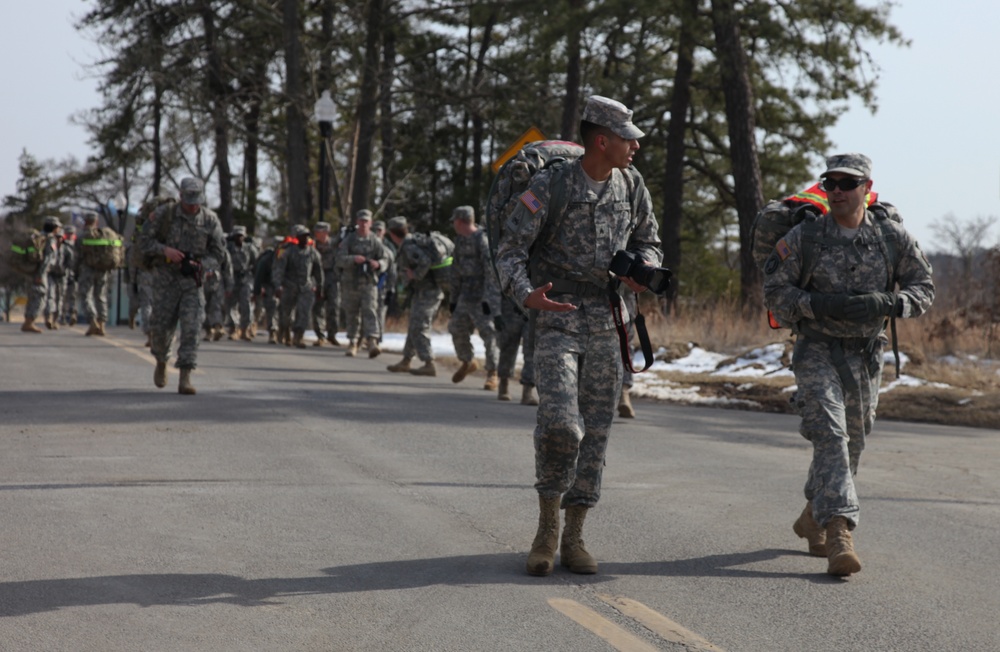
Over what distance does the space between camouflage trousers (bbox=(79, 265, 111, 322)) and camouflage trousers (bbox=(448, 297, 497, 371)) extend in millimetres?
10770

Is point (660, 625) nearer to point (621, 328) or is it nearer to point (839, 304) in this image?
point (621, 328)

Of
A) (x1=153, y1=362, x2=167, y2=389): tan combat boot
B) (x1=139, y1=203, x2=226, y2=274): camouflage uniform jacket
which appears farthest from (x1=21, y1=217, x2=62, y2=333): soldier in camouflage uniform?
(x1=139, y1=203, x2=226, y2=274): camouflage uniform jacket

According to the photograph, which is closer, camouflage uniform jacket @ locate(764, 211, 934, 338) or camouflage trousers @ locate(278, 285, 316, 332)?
camouflage uniform jacket @ locate(764, 211, 934, 338)

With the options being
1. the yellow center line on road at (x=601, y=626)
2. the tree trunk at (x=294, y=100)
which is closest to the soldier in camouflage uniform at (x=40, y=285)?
the tree trunk at (x=294, y=100)

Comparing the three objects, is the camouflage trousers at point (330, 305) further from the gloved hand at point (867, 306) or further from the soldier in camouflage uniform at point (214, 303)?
the gloved hand at point (867, 306)

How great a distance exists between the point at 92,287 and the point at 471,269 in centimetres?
1143

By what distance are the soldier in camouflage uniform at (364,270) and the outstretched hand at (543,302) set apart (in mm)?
14831

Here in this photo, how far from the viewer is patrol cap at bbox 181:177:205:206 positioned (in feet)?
41.7

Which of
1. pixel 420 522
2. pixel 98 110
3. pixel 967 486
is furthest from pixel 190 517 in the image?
pixel 98 110

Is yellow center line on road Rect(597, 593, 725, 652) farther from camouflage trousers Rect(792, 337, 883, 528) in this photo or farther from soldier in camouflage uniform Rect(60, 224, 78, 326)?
soldier in camouflage uniform Rect(60, 224, 78, 326)

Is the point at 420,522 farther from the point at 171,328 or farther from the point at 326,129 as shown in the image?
the point at 326,129

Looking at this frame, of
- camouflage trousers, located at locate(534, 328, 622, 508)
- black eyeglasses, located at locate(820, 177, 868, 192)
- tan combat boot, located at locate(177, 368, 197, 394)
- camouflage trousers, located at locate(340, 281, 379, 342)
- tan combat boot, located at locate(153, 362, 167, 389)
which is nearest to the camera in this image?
camouflage trousers, located at locate(534, 328, 622, 508)

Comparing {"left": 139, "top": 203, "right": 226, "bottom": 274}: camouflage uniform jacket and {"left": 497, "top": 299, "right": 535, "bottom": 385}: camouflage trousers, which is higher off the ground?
{"left": 139, "top": 203, "right": 226, "bottom": 274}: camouflage uniform jacket

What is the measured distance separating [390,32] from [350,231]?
14.9 metres
